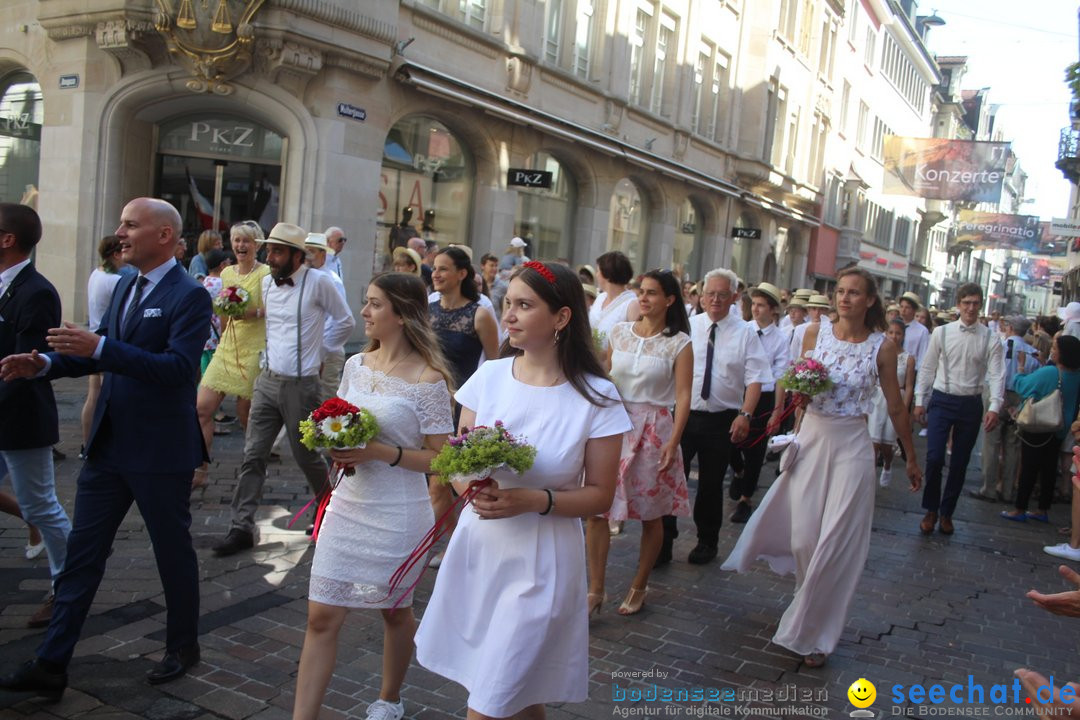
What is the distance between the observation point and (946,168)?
28.8 metres

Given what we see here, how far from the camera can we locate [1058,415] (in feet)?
31.8

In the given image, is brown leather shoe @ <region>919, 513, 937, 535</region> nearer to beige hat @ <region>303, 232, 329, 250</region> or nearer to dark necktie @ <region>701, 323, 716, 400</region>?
dark necktie @ <region>701, 323, 716, 400</region>

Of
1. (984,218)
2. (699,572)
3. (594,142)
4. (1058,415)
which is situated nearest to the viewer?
(699,572)

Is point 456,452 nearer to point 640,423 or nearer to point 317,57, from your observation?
point 640,423

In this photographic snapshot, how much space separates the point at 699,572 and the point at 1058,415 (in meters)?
5.43

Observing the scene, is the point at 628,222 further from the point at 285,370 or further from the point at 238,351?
the point at 285,370

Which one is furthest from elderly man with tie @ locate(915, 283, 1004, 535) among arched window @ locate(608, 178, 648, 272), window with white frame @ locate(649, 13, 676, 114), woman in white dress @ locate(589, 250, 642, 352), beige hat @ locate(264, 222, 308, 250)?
window with white frame @ locate(649, 13, 676, 114)

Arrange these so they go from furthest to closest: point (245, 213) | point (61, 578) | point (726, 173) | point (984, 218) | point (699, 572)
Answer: point (984, 218) < point (726, 173) < point (245, 213) < point (699, 572) < point (61, 578)

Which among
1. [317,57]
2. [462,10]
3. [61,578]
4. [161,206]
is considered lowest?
[61,578]

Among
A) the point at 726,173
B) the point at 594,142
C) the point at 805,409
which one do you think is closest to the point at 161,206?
the point at 805,409

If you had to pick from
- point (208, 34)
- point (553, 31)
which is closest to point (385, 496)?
point (208, 34)

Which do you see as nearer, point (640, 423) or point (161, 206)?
point (161, 206)

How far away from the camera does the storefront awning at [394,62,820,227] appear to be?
15.6 metres

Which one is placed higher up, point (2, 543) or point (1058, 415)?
point (1058, 415)
